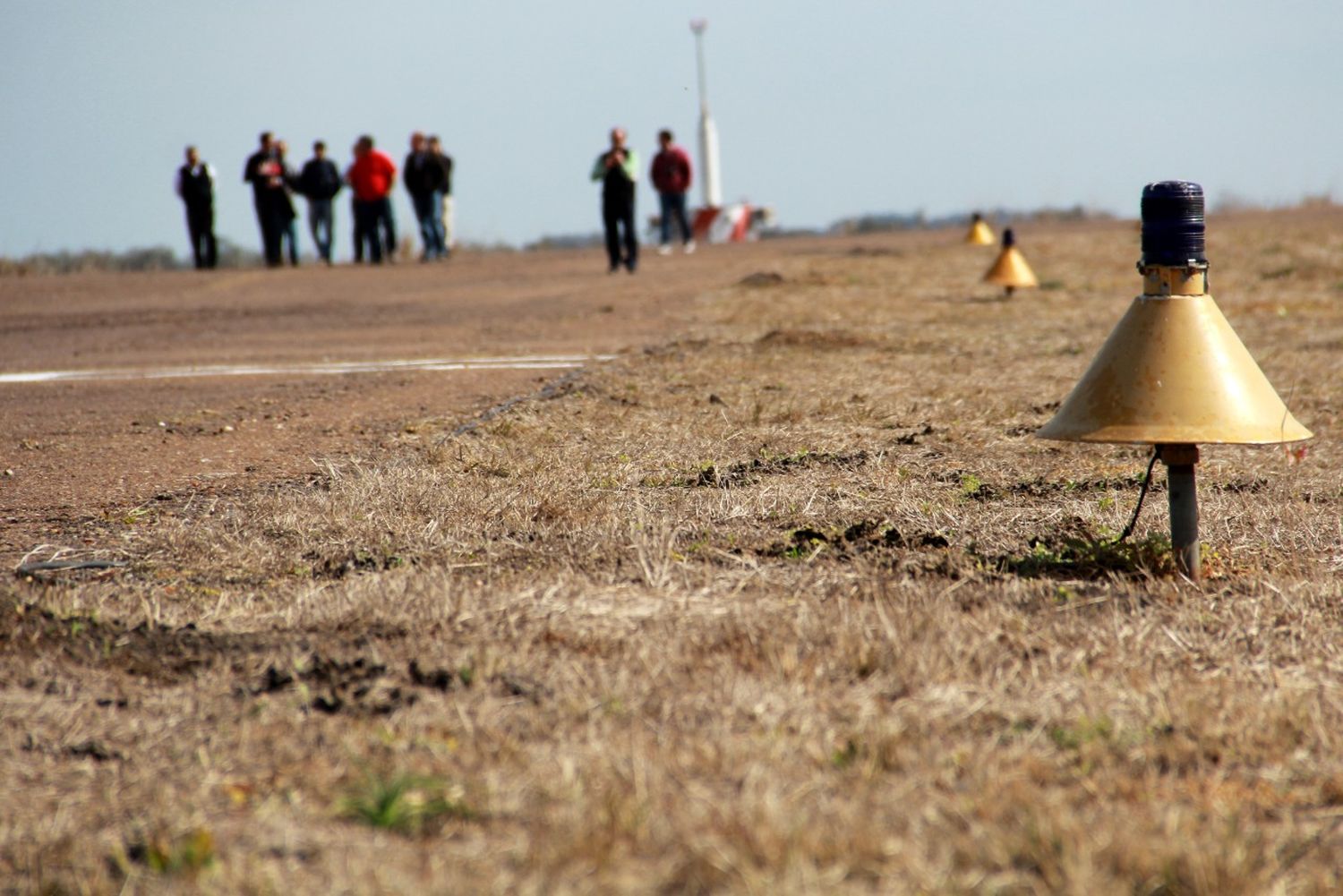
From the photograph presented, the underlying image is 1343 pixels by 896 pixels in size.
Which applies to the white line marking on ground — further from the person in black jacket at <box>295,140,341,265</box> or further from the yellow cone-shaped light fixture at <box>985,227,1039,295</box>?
the person in black jacket at <box>295,140,341,265</box>

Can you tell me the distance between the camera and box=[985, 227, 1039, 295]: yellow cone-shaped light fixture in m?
15.2

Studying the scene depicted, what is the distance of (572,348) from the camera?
10539 mm

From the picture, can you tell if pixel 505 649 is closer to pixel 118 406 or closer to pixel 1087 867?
pixel 1087 867

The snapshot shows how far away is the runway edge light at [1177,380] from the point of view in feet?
11.7

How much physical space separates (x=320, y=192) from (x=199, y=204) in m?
1.92

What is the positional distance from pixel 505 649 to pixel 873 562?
1.15 metres

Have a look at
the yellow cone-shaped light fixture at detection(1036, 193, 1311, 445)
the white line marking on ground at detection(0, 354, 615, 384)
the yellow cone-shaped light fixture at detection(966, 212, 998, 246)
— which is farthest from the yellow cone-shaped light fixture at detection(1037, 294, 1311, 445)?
the yellow cone-shaped light fixture at detection(966, 212, 998, 246)

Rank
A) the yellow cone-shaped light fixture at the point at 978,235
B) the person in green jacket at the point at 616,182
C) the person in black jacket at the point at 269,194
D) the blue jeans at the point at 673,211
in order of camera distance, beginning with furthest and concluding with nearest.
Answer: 1. the yellow cone-shaped light fixture at the point at 978,235
2. the blue jeans at the point at 673,211
3. the person in black jacket at the point at 269,194
4. the person in green jacket at the point at 616,182

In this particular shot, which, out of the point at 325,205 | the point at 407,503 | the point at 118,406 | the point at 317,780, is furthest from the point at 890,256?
the point at 317,780

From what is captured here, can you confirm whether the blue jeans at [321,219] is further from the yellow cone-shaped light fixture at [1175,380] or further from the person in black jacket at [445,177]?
the yellow cone-shaped light fixture at [1175,380]

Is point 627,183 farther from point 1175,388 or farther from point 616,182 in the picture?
point 1175,388

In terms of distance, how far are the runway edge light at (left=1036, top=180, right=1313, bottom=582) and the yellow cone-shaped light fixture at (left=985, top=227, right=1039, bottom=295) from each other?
37.9ft

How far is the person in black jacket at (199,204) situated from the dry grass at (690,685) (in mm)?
19183

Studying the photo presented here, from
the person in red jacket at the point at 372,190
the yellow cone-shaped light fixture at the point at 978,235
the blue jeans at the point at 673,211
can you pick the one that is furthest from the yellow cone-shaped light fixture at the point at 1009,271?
the yellow cone-shaped light fixture at the point at 978,235
